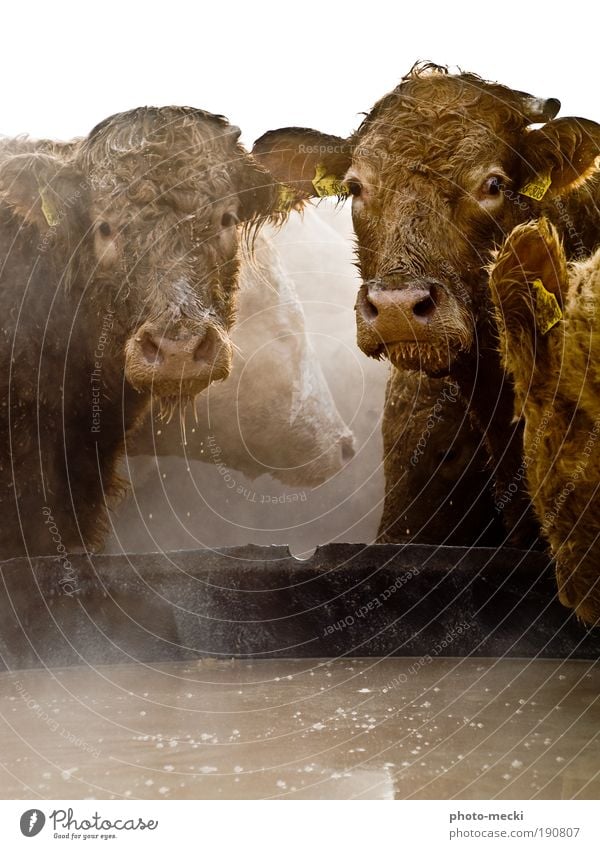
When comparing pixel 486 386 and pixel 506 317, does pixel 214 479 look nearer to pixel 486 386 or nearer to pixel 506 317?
pixel 486 386

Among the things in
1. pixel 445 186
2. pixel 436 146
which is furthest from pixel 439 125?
pixel 445 186

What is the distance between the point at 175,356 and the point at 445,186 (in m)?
1.56

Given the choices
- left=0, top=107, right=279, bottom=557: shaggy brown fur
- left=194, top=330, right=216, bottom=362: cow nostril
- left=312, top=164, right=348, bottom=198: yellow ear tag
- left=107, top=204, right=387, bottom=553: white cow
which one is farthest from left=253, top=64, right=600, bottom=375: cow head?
left=107, top=204, right=387, bottom=553: white cow

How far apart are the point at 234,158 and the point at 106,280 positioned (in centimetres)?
106

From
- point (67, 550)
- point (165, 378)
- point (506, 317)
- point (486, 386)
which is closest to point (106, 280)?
point (165, 378)

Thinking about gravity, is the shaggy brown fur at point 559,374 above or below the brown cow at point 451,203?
below

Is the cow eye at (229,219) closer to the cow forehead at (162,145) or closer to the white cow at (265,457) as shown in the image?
the cow forehead at (162,145)

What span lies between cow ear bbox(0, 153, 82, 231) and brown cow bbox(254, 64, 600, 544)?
3.53 feet

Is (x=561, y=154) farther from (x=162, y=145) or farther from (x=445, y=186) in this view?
(x=162, y=145)

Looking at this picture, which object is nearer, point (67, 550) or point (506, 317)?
point (506, 317)

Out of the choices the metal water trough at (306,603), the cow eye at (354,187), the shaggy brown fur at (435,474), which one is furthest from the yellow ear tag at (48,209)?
the shaggy brown fur at (435,474)

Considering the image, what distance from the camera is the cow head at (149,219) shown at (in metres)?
5.88

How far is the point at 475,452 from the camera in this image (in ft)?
22.0

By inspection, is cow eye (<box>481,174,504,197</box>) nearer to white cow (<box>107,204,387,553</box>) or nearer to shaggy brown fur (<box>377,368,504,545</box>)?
shaggy brown fur (<box>377,368,504,545</box>)
